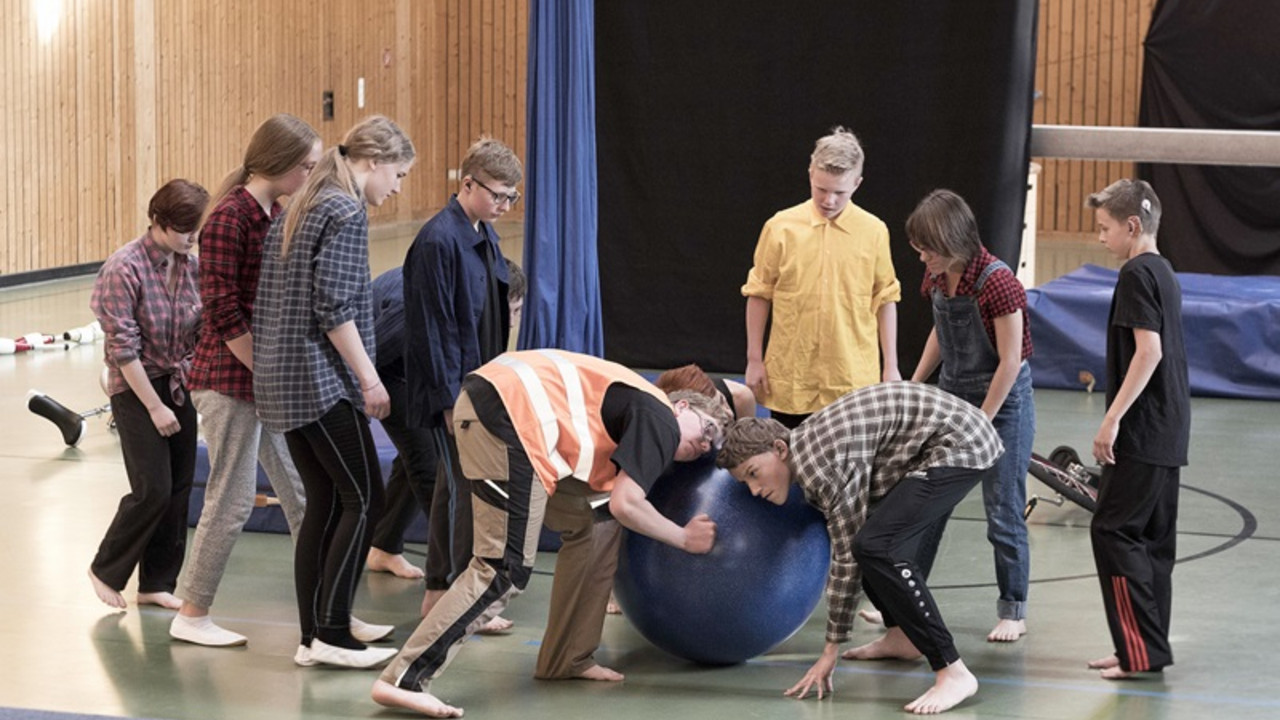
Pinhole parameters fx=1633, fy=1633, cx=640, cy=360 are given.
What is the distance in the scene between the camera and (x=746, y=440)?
410 centimetres

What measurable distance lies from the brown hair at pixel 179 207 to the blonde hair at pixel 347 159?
58cm

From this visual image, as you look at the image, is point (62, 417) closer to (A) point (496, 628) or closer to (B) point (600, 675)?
(A) point (496, 628)

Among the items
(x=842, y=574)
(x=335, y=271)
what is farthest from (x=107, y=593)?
(x=842, y=574)

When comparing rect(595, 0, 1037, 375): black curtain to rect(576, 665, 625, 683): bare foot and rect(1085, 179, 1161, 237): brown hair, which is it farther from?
rect(576, 665, 625, 683): bare foot

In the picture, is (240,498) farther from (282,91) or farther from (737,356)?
(282,91)

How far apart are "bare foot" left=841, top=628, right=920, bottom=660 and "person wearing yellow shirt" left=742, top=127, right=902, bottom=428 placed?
86 centimetres

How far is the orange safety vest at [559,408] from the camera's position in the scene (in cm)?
396

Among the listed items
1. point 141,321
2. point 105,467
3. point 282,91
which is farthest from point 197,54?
point 141,321

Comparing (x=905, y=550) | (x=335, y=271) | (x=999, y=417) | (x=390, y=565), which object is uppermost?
(x=335, y=271)

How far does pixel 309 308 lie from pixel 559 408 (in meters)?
0.72

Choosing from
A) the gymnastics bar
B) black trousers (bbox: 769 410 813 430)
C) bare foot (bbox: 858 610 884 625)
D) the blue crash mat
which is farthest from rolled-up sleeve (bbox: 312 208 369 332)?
the blue crash mat

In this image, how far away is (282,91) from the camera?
646 inches

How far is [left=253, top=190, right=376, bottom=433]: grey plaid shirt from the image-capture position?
413 cm

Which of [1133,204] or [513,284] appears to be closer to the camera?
[1133,204]
